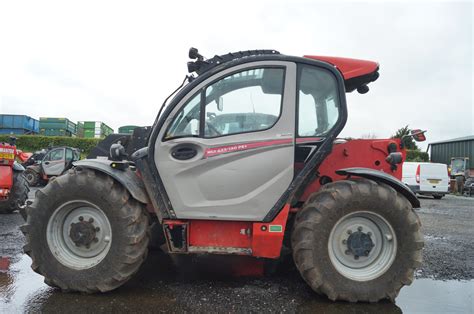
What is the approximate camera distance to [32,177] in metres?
18.2

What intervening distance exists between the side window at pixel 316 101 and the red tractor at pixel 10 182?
709 centimetres

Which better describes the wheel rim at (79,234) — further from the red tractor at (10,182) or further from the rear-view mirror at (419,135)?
the red tractor at (10,182)

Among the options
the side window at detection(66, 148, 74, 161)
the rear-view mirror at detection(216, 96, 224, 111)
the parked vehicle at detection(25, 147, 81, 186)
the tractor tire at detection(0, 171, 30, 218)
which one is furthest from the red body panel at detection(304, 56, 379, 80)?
the side window at detection(66, 148, 74, 161)

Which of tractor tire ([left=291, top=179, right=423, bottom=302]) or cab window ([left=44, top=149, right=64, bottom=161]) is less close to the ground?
cab window ([left=44, top=149, right=64, bottom=161])

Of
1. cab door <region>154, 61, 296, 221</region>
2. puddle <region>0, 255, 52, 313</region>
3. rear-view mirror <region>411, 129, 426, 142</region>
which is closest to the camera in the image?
puddle <region>0, 255, 52, 313</region>

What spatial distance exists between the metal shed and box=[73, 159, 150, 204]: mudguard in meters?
37.3

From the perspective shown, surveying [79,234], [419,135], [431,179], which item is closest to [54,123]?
[431,179]

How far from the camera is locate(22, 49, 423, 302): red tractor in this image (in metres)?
Answer: 3.68

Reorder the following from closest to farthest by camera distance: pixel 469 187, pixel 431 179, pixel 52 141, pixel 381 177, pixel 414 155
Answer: pixel 381 177 < pixel 431 179 < pixel 469 187 < pixel 52 141 < pixel 414 155

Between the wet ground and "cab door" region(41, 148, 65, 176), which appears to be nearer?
the wet ground

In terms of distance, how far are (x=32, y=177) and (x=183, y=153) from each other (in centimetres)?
1734

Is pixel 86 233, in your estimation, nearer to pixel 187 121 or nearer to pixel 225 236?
pixel 225 236

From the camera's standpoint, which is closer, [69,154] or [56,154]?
[56,154]

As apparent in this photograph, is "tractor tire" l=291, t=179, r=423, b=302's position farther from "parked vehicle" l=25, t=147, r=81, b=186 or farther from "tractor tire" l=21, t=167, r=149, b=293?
"parked vehicle" l=25, t=147, r=81, b=186
